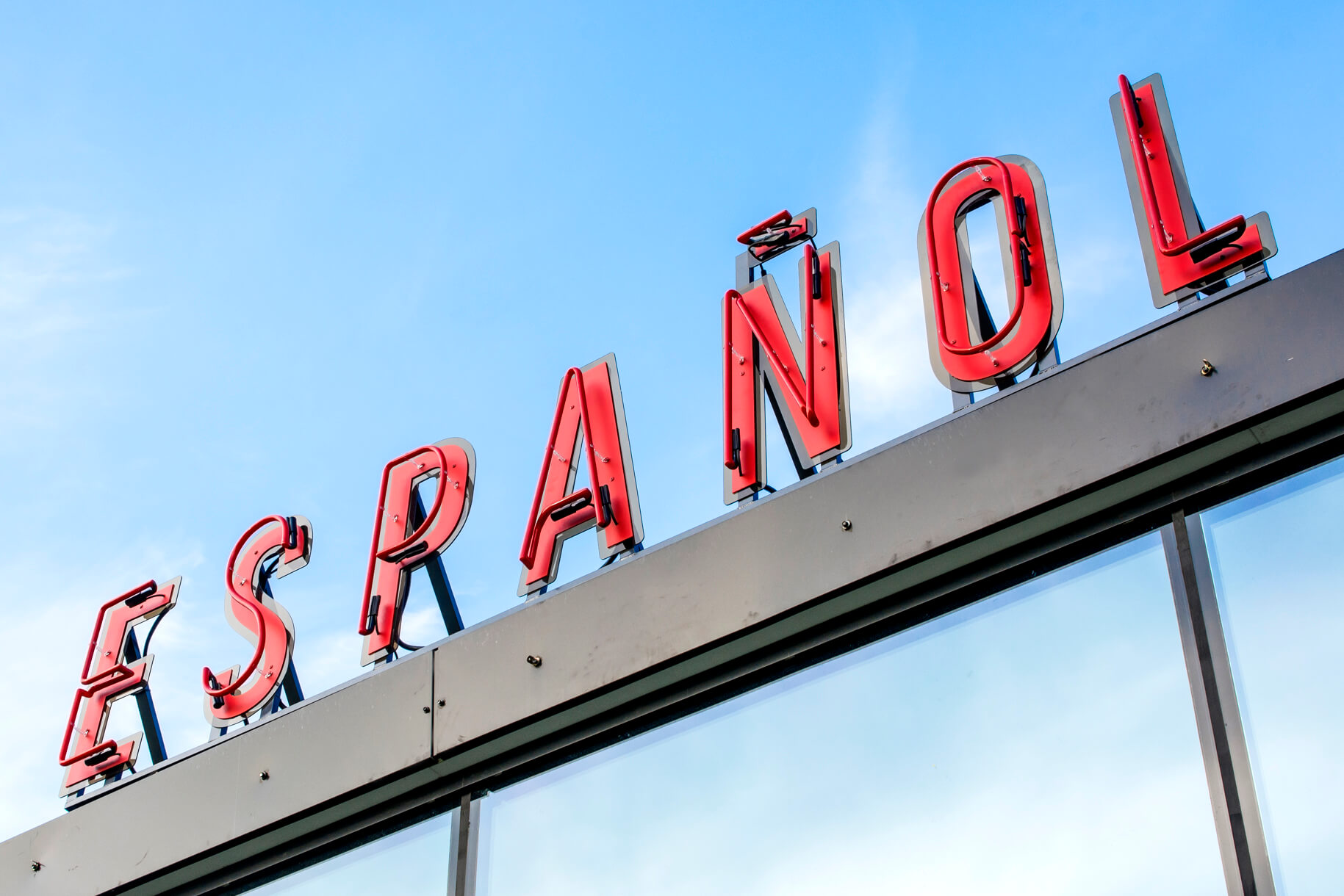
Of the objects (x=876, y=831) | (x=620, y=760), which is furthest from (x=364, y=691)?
(x=876, y=831)

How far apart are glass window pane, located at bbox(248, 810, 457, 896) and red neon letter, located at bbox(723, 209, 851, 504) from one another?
249cm

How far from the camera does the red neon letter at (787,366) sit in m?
7.32

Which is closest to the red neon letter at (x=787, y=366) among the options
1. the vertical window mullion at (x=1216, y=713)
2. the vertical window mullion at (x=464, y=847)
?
the vertical window mullion at (x=1216, y=713)

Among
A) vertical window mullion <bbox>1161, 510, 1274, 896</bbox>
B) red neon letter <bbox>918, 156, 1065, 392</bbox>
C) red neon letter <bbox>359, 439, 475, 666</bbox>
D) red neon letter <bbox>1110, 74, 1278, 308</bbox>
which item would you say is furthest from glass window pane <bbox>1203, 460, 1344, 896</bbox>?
red neon letter <bbox>359, 439, 475, 666</bbox>

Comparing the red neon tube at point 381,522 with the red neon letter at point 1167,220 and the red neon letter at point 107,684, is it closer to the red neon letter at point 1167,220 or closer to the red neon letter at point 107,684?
the red neon letter at point 107,684

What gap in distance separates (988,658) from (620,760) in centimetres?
209

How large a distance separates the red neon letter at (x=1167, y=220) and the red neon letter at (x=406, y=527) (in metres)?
4.38

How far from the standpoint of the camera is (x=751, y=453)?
7.53 metres

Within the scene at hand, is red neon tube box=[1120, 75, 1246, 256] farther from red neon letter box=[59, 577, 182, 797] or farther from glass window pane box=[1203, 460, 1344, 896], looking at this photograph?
red neon letter box=[59, 577, 182, 797]

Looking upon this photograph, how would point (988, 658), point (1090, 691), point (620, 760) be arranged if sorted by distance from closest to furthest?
point (1090, 691)
point (988, 658)
point (620, 760)

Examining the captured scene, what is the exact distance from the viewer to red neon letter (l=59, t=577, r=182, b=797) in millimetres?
9477

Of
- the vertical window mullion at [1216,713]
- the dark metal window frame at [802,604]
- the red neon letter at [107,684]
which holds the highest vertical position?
the red neon letter at [107,684]

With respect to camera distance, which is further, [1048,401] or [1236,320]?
[1048,401]

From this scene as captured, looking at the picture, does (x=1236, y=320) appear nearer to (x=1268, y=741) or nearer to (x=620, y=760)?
(x=1268, y=741)
